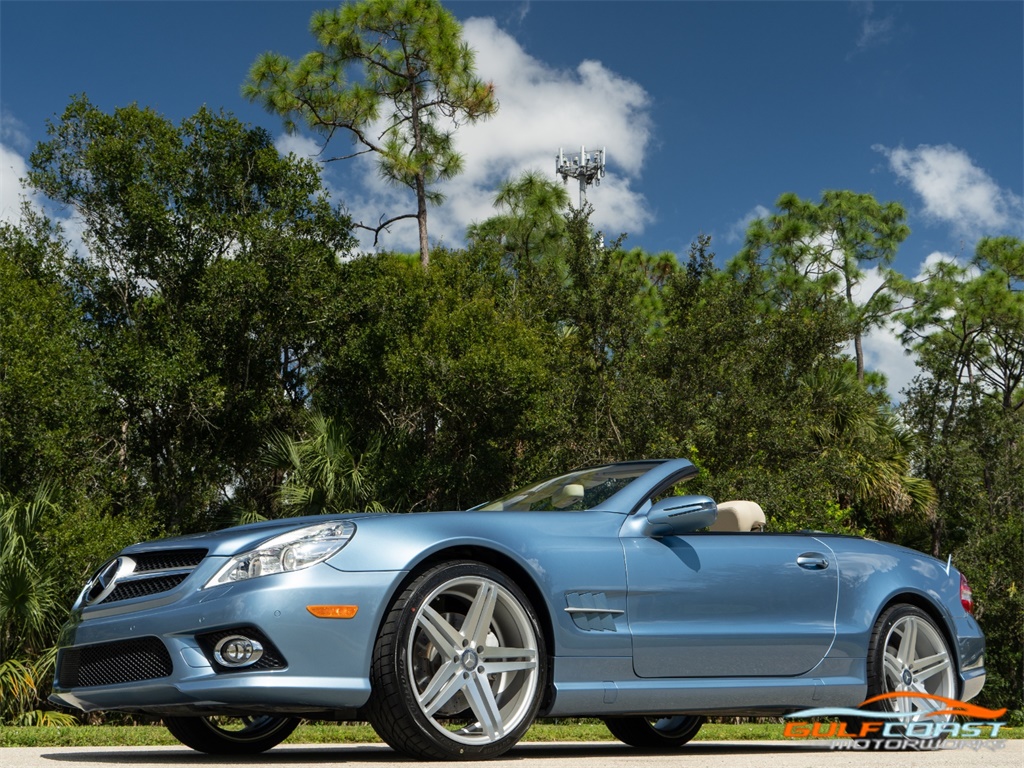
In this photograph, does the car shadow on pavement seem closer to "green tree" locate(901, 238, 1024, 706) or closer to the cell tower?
"green tree" locate(901, 238, 1024, 706)

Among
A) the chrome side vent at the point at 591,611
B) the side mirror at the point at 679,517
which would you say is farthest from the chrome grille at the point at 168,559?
the side mirror at the point at 679,517

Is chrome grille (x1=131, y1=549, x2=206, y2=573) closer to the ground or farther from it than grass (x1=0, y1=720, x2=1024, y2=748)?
farther from it

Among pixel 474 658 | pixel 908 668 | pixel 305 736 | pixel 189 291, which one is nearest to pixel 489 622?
pixel 474 658

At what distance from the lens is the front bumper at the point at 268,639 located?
436 cm

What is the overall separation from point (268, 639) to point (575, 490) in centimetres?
182

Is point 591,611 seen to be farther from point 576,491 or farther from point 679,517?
point 576,491

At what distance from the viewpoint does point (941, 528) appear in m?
30.2

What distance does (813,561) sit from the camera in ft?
19.1

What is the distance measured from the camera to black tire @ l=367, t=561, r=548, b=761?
4.45m

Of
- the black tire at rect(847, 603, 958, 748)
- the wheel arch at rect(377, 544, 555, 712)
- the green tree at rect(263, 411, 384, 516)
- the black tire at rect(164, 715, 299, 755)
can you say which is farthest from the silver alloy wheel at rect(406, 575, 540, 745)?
the green tree at rect(263, 411, 384, 516)

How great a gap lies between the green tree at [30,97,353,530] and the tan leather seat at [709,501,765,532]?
1713cm

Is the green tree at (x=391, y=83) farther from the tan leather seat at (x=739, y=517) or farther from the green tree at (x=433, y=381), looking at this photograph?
the tan leather seat at (x=739, y=517)

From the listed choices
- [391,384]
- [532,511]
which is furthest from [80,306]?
[532,511]

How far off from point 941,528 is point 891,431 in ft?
15.1
